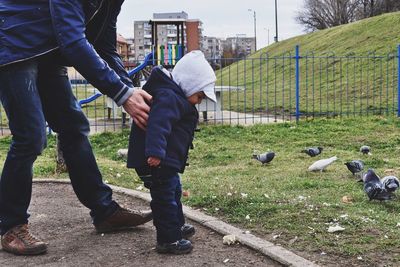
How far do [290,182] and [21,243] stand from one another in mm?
2654

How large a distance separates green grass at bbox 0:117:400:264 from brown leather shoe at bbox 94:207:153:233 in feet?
1.98

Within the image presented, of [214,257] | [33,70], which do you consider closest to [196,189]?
[214,257]

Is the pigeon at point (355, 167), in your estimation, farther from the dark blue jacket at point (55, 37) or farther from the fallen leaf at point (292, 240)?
the dark blue jacket at point (55, 37)

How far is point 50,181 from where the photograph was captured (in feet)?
17.9

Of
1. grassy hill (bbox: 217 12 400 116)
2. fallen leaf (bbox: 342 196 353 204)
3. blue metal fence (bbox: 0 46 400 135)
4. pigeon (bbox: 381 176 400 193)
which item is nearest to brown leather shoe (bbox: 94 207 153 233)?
fallen leaf (bbox: 342 196 353 204)

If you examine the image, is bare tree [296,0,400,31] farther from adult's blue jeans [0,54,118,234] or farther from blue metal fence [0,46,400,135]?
adult's blue jeans [0,54,118,234]

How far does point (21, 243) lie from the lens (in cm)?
325

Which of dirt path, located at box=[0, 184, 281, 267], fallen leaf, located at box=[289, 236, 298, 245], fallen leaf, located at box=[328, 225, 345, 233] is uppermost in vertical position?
fallen leaf, located at box=[328, 225, 345, 233]

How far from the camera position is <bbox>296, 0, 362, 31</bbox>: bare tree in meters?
57.2

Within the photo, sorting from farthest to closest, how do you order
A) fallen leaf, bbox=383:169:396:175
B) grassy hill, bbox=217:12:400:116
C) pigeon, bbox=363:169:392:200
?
1. grassy hill, bbox=217:12:400:116
2. fallen leaf, bbox=383:169:396:175
3. pigeon, bbox=363:169:392:200

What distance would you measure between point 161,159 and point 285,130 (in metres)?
7.05

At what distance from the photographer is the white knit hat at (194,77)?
10.5 feet

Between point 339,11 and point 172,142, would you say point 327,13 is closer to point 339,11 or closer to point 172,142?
point 339,11

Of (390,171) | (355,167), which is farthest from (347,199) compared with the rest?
(390,171)
